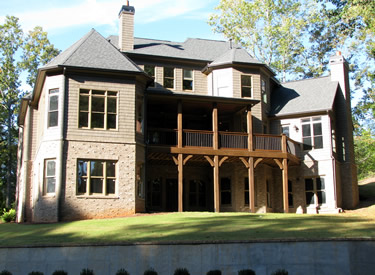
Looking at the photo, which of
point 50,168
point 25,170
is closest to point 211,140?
point 50,168

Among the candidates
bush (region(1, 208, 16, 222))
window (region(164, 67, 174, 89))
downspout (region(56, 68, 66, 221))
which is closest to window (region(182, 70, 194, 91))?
window (region(164, 67, 174, 89))

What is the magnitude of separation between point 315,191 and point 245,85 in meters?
7.72

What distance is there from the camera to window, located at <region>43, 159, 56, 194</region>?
74.3 ft

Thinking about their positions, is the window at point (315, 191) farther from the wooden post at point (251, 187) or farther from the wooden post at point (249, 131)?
the wooden post at point (249, 131)

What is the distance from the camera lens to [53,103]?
23453 millimetres

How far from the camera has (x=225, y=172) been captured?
29391mm

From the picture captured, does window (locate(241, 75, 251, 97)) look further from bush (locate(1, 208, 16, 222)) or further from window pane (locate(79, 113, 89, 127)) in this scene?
bush (locate(1, 208, 16, 222))

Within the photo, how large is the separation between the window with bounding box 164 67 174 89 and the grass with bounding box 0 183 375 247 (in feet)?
35.2

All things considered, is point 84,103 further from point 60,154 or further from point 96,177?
point 96,177

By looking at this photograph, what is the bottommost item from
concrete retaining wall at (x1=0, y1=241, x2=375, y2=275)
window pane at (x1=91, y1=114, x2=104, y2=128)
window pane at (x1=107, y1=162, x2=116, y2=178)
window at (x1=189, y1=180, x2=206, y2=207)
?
concrete retaining wall at (x1=0, y1=241, x2=375, y2=275)

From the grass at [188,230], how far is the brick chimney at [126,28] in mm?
12365

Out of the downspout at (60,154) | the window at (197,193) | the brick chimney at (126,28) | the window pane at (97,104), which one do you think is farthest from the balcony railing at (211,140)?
the brick chimney at (126,28)

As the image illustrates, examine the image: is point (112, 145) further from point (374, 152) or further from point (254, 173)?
point (374, 152)

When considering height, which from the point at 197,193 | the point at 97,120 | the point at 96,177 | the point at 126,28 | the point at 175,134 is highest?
the point at 126,28
